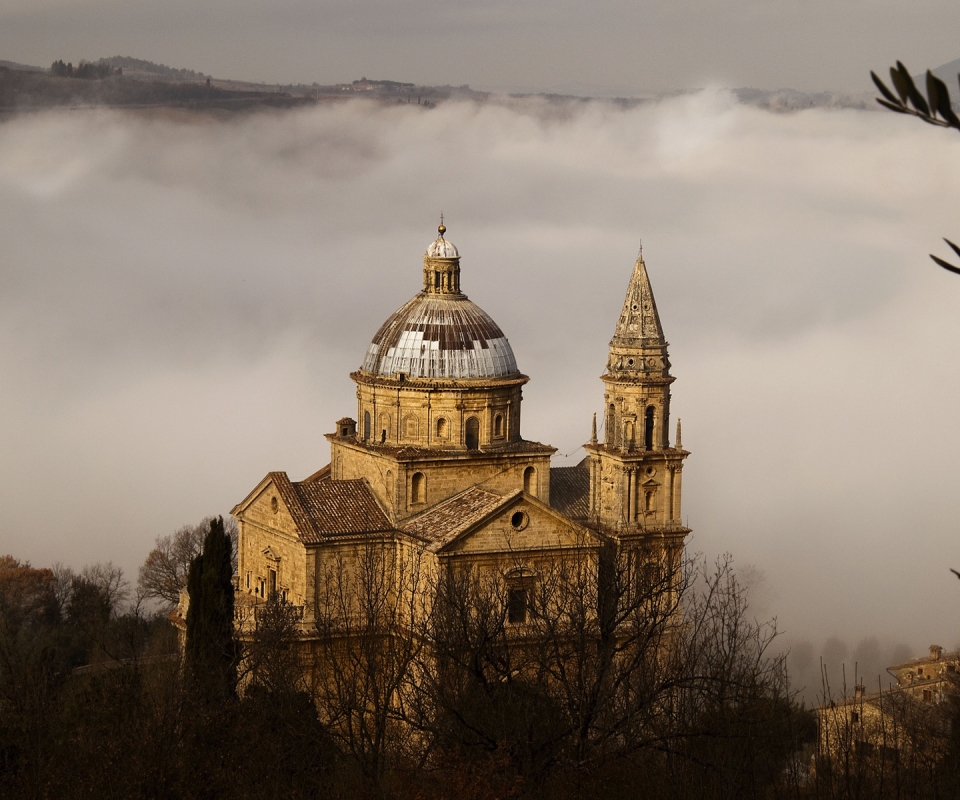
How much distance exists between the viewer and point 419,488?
4375 centimetres

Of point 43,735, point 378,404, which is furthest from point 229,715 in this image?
point 378,404

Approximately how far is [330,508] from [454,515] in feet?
11.4

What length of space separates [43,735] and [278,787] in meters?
5.82

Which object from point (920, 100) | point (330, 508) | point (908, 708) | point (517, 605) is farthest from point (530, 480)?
point (920, 100)

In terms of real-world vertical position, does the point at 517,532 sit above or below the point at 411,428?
below

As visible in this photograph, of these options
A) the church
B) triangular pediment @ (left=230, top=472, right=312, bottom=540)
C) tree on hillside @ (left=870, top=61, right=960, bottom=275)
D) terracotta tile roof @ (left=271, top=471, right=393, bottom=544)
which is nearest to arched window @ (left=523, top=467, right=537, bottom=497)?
the church

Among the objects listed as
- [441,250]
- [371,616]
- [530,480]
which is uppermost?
[441,250]

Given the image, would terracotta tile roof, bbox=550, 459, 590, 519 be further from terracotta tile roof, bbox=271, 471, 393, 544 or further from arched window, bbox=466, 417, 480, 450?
terracotta tile roof, bbox=271, 471, 393, 544

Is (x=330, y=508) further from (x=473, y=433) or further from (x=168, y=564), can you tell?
(x=168, y=564)

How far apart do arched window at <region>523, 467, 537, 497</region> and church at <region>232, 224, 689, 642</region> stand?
0.13 feet

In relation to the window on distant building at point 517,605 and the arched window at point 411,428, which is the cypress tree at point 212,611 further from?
the window on distant building at point 517,605

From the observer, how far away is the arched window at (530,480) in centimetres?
4516

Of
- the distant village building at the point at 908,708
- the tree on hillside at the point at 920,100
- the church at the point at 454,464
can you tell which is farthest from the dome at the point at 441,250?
the tree on hillside at the point at 920,100

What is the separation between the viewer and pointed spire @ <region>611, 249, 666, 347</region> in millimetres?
44281
